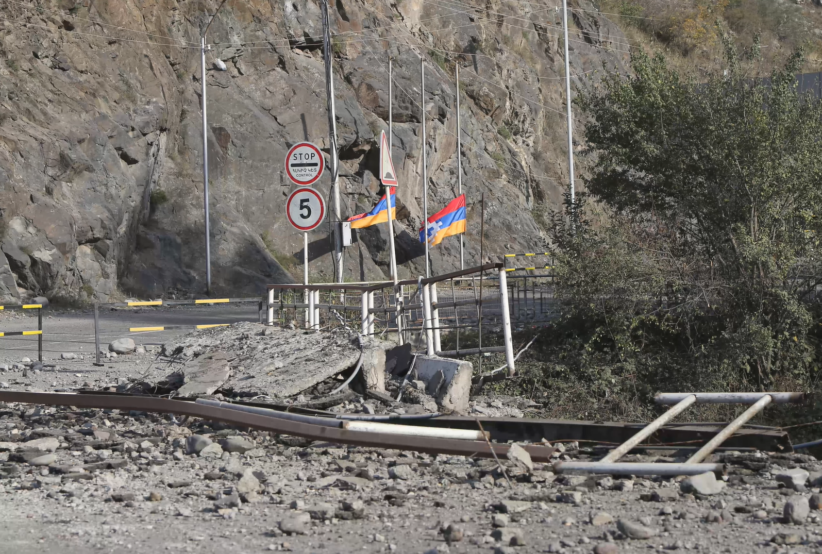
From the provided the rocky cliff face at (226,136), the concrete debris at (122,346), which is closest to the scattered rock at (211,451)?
the concrete debris at (122,346)

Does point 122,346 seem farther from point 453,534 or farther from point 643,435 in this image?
point 453,534

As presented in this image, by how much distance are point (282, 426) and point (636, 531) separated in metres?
3.31

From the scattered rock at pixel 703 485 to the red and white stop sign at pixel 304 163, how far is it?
25.8 feet

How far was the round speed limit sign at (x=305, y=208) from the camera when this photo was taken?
1197cm

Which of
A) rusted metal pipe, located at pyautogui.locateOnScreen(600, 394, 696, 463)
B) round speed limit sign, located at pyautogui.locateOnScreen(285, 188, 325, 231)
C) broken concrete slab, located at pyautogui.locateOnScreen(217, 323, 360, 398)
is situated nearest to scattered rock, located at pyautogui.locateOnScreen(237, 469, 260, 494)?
rusted metal pipe, located at pyautogui.locateOnScreen(600, 394, 696, 463)

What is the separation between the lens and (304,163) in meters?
12.2

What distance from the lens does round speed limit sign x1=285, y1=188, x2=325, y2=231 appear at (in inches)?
471

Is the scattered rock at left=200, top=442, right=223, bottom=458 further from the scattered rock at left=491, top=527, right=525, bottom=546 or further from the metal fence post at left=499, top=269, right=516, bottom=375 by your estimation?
the metal fence post at left=499, top=269, right=516, bottom=375

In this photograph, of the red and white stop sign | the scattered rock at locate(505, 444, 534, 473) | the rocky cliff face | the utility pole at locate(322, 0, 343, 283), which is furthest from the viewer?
the rocky cliff face

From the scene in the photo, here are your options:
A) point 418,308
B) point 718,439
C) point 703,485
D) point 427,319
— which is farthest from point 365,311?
point 703,485

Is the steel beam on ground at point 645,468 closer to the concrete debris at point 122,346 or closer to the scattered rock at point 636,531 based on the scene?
the scattered rock at point 636,531

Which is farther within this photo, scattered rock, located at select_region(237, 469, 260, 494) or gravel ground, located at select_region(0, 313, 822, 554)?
scattered rock, located at select_region(237, 469, 260, 494)

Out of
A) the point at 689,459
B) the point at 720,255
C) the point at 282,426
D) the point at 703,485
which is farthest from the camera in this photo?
the point at 720,255

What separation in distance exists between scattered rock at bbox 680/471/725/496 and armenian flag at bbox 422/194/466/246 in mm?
28700
